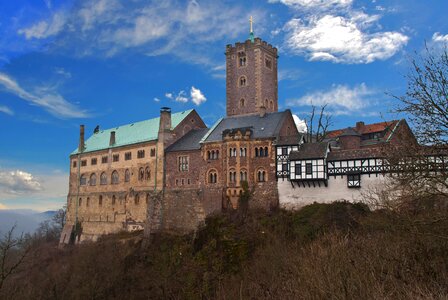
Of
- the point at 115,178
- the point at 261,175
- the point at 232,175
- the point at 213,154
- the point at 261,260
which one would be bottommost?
the point at 261,260

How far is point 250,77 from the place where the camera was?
207 ft

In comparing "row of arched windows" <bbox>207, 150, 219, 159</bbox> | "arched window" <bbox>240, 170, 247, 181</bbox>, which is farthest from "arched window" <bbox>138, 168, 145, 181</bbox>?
"arched window" <bbox>240, 170, 247, 181</bbox>

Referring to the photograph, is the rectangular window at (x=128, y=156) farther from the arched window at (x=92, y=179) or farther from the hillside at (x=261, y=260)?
the hillside at (x=261, y=260)

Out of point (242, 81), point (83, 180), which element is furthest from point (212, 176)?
point (83, 180)

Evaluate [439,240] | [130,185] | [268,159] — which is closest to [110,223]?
[130,185]

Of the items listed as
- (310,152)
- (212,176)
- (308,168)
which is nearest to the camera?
(308,168)

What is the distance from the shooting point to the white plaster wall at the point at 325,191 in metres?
41.8

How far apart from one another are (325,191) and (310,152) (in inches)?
151

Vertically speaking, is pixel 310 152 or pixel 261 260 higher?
pixel 310 152

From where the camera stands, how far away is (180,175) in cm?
5328

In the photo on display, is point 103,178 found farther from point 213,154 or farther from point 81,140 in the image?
point 213,154

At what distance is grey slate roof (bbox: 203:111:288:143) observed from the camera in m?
48.6

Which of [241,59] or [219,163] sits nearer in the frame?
[219,163]

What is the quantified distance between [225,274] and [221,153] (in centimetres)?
1367
